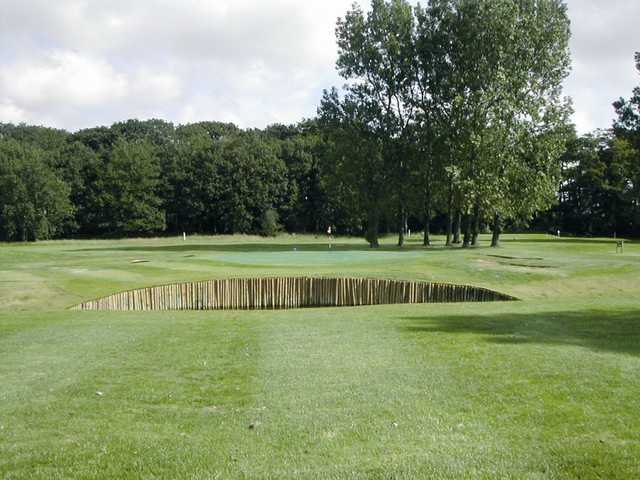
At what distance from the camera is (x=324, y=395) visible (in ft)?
27.1

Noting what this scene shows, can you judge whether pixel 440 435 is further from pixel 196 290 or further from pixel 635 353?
pixel 196 290

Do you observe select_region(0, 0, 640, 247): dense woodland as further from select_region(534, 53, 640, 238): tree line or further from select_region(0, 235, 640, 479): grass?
select_region(0, 235, 640, 479): grass

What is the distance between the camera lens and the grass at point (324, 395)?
19.5 ft

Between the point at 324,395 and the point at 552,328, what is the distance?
7.71 m

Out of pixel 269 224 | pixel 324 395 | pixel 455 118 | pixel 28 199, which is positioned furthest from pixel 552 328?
pixel 28 199

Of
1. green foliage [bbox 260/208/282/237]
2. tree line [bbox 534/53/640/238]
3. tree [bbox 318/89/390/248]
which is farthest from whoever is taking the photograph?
green foliage [bbox 260/208/282/237]

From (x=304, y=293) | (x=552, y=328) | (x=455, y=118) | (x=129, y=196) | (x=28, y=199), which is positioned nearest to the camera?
(x=552, y=328)

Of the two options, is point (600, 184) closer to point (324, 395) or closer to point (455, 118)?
point (455, 118)

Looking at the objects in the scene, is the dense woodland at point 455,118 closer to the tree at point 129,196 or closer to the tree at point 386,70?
the tree at point 386,70

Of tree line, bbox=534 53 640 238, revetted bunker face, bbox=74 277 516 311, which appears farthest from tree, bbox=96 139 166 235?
revetted bunker face, bbox=74 277 516 311

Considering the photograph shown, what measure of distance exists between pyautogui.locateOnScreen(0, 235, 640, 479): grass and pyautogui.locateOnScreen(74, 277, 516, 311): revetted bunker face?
22.0ft

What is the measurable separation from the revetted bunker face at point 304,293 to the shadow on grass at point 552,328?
7621mm

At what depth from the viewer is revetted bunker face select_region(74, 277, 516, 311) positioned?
23906mm

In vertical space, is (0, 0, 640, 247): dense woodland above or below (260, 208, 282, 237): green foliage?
above
